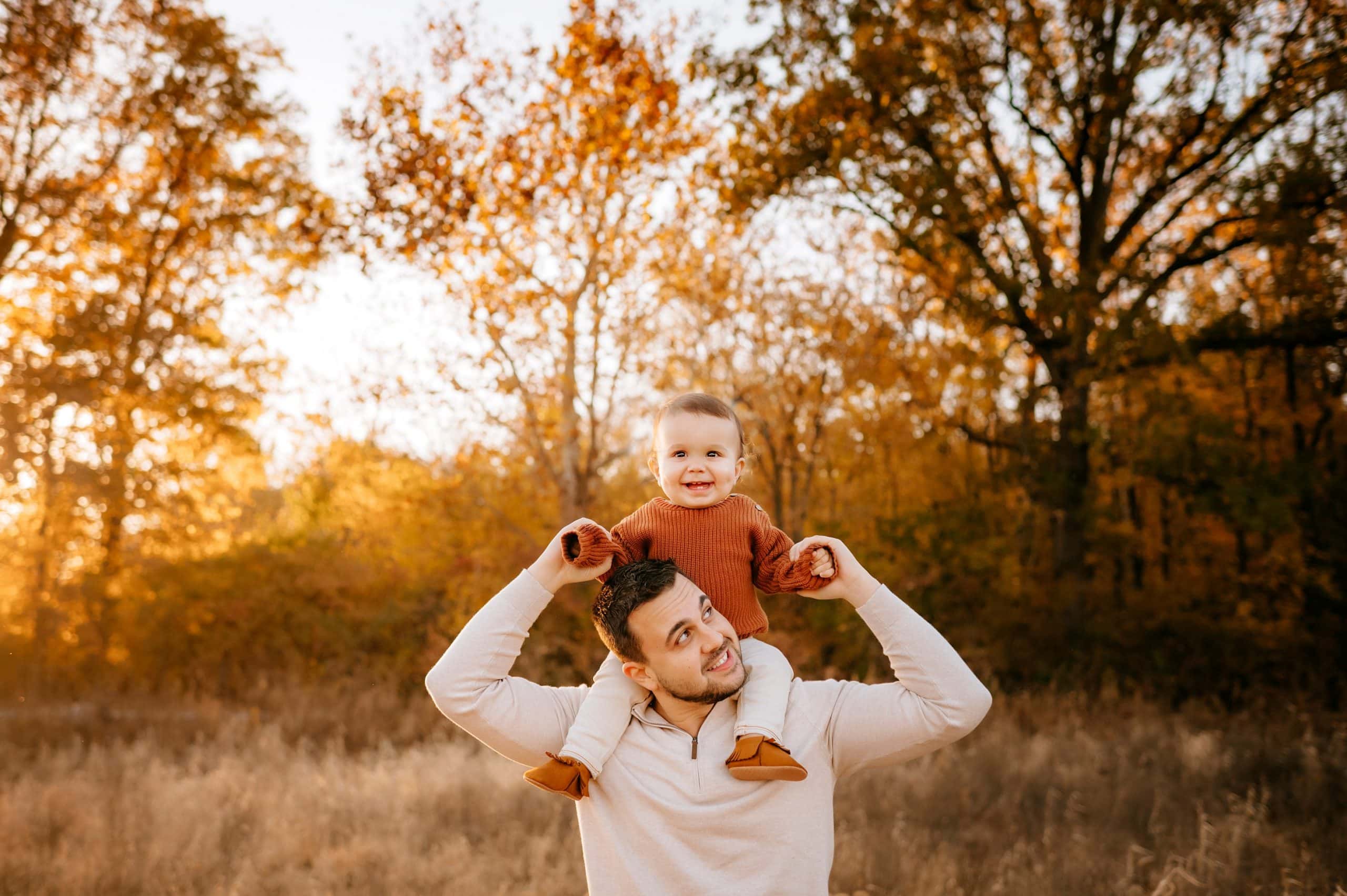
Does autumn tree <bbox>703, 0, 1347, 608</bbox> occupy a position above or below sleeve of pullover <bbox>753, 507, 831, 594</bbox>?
above

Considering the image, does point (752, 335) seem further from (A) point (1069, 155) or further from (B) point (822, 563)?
(B) point (822, 563)

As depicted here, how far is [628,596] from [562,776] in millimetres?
438

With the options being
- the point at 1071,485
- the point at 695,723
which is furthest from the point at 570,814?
the point at 1071,485

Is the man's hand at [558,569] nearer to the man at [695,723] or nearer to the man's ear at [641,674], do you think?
the man at [695,723]

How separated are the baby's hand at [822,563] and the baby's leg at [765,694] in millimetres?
214

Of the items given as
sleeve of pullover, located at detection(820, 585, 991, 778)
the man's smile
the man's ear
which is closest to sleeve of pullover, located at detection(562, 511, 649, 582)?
the man's ear

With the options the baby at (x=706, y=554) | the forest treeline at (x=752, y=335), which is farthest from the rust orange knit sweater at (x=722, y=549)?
the forest treeline at (x=752, y=335)

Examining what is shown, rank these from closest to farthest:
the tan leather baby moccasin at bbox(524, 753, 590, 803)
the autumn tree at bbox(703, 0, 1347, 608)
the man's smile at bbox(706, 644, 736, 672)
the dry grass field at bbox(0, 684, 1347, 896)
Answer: the tan leather baby moccasin at bbox(524, 753, 590, 803)
the man's smile at bbox(706, 644, 736, 672)
the dry grass field at bbox(0, 684, 1347, 896)
the autumn tree at bbox(703, 0, 1347, 608)

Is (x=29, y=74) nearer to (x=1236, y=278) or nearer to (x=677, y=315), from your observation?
(x=677, y=315)

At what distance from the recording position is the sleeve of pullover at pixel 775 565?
7.57 ft

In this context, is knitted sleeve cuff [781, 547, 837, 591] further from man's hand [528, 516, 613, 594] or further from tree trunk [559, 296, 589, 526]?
tree trunk [559, 296, 589, 526]

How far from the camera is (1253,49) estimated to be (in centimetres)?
1026

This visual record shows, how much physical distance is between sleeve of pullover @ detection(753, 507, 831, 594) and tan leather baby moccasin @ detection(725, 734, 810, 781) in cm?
37

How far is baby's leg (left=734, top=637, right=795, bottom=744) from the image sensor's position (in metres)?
2.23
